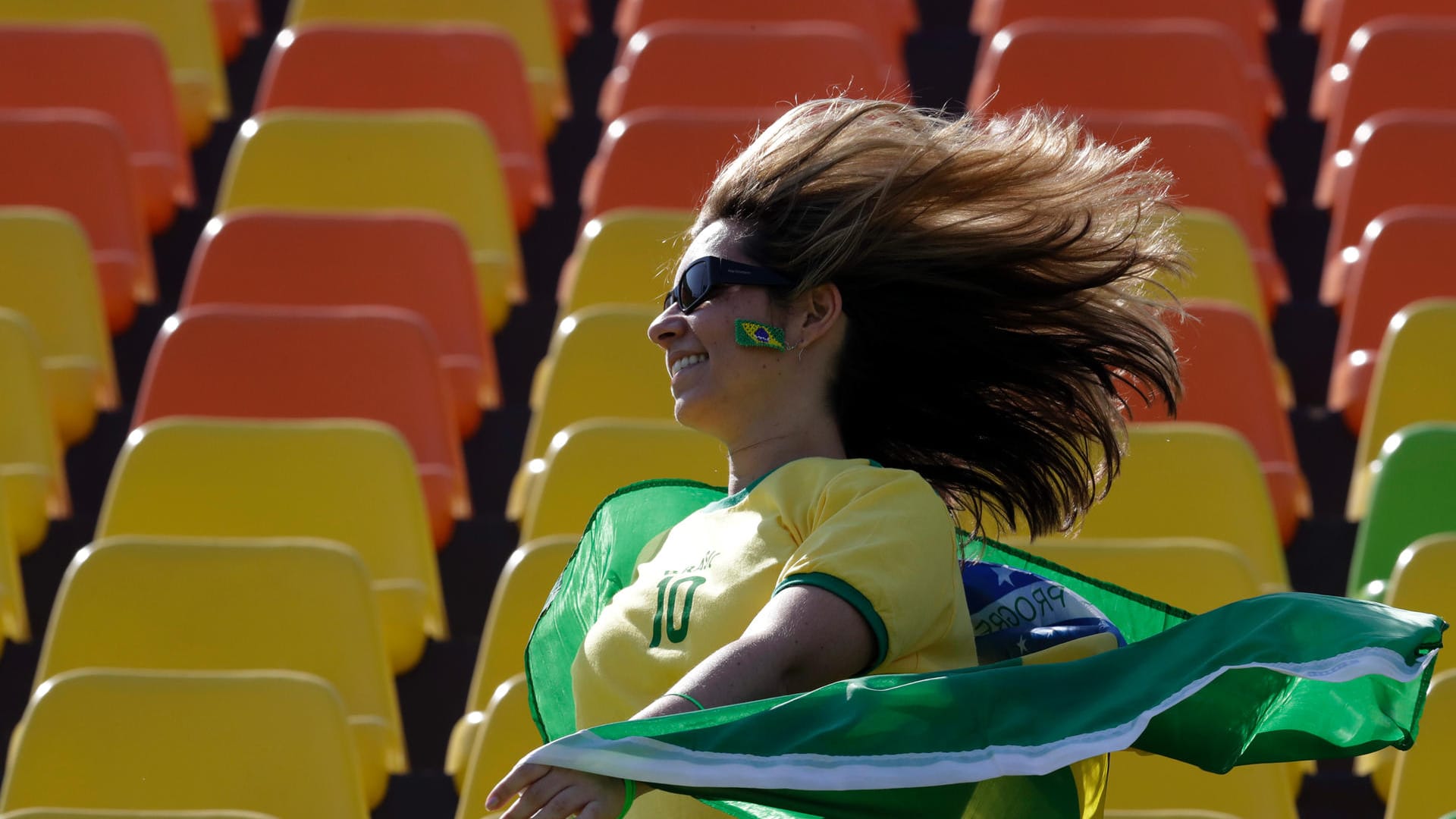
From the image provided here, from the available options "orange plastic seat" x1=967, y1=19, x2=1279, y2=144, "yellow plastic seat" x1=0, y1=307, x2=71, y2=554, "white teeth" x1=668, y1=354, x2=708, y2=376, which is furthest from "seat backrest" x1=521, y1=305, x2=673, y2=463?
"white teeth" x1=668, y1=354, x2=708, y2=376

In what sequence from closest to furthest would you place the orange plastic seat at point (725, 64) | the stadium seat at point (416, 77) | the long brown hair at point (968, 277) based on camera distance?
1. the long brown hair at point (968, 277)
2. the orange plastic seat at point (725, 64)
3. the stadium seat at point (416, 77)

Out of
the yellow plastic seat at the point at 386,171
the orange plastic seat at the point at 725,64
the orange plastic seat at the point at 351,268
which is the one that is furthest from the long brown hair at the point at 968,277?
the orange plastic seat at the point at 725,64

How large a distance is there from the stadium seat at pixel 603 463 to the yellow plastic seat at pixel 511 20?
1.71 meters

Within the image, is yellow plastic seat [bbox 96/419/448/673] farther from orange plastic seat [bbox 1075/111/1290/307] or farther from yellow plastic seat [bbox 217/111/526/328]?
orange plastic seat [bbox 1075/111/1290/307]

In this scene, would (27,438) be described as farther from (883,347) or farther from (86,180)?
(883,347)

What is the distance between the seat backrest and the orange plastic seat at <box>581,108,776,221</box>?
0.66 meters

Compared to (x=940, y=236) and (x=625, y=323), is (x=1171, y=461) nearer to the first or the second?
(x=625, y=323)

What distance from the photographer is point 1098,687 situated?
4.53ft

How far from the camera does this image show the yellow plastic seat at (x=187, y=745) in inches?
89.4

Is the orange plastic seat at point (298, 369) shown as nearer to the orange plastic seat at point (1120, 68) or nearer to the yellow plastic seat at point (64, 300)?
the yellow plastic seat at point (64, 300)

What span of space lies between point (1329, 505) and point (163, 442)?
1884 mm

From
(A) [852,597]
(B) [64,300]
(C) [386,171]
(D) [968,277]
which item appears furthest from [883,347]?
(C) [386,171]

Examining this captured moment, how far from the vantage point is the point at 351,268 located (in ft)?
11.4

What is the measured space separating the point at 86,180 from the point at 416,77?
78cm
